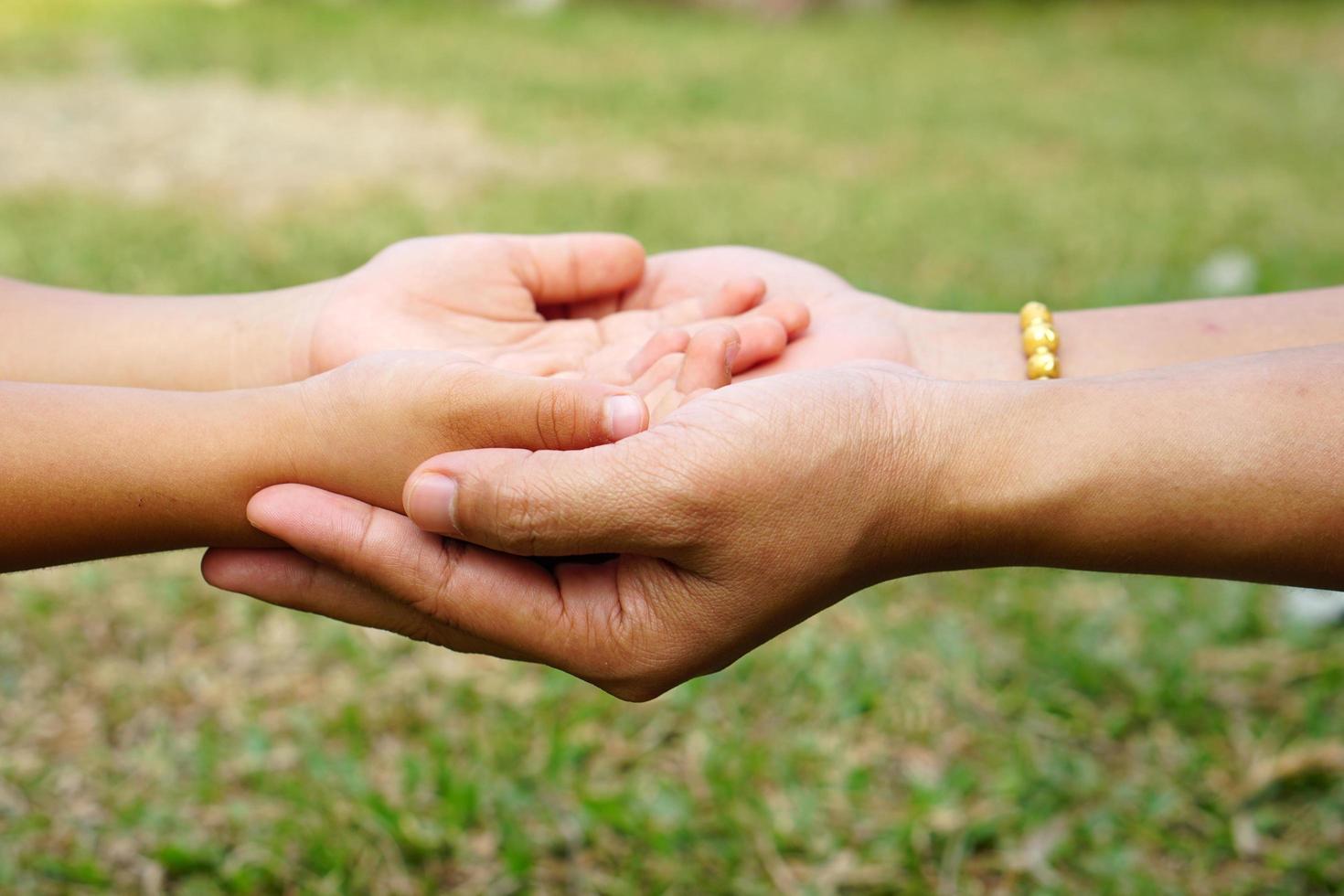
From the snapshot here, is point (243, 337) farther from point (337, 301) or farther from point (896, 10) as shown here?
point (896, 10)

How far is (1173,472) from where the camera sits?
4.24 ft

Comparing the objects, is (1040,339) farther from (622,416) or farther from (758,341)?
(622,416)

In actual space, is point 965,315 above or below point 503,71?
below

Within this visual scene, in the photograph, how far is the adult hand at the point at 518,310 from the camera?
5.49ft

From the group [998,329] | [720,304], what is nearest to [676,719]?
[720,304]

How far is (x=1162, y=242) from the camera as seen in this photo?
4.64 m

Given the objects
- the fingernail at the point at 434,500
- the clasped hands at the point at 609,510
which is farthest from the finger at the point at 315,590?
the fingernail at the point at 434,500

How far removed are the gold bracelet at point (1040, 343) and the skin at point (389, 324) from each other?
33 centimetres

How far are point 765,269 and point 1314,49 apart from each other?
351 inches

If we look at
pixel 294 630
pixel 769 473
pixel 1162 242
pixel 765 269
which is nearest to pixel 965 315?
pixel 765 269

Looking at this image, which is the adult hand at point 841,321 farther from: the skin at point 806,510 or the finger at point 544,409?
the finger at point 544,409

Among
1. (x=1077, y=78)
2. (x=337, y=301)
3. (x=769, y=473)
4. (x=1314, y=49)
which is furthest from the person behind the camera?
(x=1314, y=49)

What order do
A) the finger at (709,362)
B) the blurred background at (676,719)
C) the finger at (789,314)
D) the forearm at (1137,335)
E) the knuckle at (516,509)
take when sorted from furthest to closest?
the blurred background at (676,719)
the finger at (789,314)
the forearm at (1137,335)
the finger at (709,362)
the knuckle at (516,509)

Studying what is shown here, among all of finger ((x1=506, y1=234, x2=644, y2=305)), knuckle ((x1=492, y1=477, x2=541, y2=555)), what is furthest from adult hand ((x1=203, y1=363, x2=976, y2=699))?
finger ((x1=506, y1=234, x2=644, y2=305))
